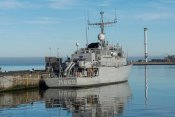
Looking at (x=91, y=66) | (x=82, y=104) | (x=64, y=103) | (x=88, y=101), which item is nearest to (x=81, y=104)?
(x=82, y=104)

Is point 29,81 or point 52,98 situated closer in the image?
point 52,98

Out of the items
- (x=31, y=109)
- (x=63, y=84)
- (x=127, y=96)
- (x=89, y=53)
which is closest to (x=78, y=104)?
(x=31, y=109)

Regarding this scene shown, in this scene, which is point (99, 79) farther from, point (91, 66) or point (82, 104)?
point (82, 104)

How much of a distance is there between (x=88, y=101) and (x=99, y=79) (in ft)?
69.1

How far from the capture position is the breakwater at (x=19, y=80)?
205 feet

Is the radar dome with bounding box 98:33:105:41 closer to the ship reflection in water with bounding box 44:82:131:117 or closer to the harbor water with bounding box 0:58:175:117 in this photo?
the ship reflection in water with bounding box 44:82:131:117

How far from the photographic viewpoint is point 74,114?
3981 cm

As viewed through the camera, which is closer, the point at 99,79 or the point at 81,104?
the point at 81,104

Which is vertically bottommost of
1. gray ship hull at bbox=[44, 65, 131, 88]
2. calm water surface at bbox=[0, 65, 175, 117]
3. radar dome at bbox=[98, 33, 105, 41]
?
calm water surface at bbox=[0, 65, 175, 117]

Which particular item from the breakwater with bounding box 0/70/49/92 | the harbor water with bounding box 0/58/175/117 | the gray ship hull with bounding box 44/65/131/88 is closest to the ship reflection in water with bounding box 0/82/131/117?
the harbor water with bounding box 0/58/175/117

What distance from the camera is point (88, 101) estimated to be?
50625 mm

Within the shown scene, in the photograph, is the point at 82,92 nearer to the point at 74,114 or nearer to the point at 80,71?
the point at 80,71

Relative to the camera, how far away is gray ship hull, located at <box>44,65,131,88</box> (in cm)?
6644

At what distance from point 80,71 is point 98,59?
431 centimetres
